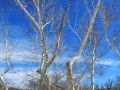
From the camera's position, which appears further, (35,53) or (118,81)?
(118,81)

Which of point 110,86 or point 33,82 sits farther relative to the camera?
point 110,86

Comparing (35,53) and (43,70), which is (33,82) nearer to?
(35,53)

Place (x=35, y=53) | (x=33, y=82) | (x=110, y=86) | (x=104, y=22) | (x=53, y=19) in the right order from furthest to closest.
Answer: (x=110, y=86), (x=33, y=82), (x=35, y=53), (x=104, y=22), (x=53, y=19)

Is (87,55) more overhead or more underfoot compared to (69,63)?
more overhead

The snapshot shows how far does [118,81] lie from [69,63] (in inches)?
1726

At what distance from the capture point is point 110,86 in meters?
59.7

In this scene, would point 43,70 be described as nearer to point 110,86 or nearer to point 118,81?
point 118,81

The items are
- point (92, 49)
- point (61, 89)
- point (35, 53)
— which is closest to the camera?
point (61, 89)

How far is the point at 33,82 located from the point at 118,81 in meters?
28.0

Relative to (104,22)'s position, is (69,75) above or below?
below

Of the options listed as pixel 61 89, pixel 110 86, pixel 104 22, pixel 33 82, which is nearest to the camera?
pixel 61 89

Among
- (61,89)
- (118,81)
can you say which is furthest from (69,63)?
(118,81)

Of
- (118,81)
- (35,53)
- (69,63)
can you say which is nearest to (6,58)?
(35,53)

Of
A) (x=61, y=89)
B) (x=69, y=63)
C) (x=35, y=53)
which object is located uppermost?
(x=35, y=53)
